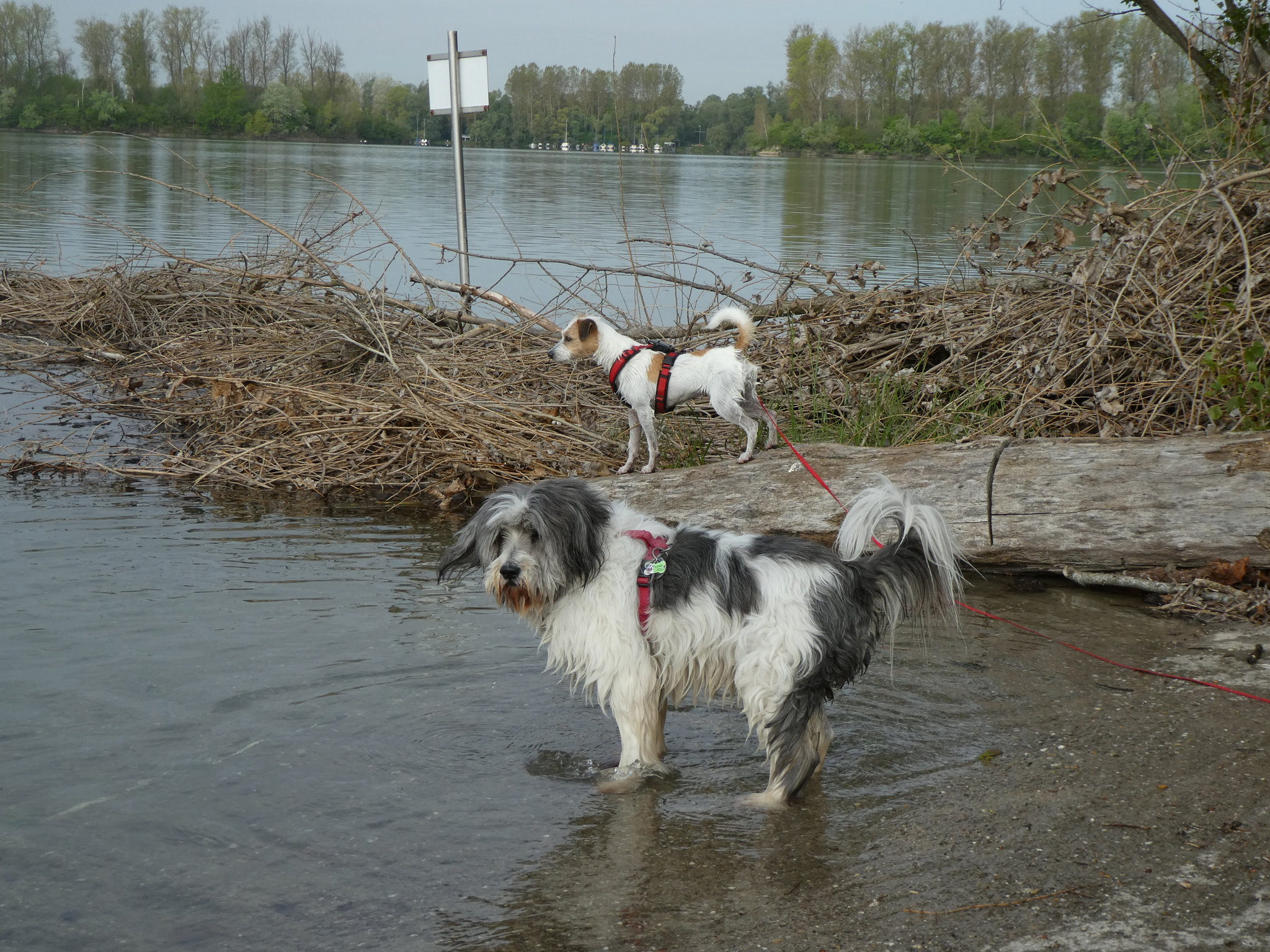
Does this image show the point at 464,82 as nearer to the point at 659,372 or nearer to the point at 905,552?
the point at 659,372

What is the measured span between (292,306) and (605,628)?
8.19m

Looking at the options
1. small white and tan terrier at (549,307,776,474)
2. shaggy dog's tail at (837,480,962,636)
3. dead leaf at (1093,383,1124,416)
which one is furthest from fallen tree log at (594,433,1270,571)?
shaggy dog's tail at (837,480,962,636)

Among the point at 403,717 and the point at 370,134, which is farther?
the point at 370,134

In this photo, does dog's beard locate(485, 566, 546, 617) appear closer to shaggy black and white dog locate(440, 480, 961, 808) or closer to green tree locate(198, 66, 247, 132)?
shaggy black and white dog locate(440, 480, 961, 808)

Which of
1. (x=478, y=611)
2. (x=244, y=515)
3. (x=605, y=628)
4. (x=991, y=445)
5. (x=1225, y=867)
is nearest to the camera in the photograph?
(x=1225, y=867)

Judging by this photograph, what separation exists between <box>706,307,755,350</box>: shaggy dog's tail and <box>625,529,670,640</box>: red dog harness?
3.42m

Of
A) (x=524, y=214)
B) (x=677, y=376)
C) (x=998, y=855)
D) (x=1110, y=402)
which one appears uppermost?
(x=524, y=214)

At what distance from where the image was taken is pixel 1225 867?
310 centimetres

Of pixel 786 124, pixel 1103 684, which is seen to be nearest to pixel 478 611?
pixel 1103 684

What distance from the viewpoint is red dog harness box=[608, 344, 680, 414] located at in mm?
7137

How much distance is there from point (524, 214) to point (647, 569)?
2319 centimetres

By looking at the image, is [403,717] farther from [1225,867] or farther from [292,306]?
[292,306]

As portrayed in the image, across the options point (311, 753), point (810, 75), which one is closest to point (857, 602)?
point (311, 753)

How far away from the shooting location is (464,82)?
11.7m
